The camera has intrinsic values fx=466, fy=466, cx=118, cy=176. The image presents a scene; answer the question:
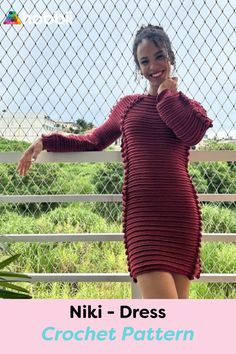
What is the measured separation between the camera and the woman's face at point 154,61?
4.10 ft

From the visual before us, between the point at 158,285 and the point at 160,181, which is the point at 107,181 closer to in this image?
the point at 160,181

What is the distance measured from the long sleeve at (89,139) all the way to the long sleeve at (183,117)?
204 mm

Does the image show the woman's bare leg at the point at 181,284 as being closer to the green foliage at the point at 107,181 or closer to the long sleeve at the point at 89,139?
the long sleeve at the point at 89,139

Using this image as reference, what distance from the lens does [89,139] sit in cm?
138

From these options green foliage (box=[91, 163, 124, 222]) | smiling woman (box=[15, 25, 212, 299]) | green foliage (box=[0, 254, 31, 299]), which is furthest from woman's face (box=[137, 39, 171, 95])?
green foliage (box=[91, 163, 124, 222])

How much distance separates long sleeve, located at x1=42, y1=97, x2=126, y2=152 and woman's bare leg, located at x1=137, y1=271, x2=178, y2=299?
0.43m

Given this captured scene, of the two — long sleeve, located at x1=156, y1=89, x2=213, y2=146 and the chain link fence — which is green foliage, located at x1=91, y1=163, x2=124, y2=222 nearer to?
the chain link fence

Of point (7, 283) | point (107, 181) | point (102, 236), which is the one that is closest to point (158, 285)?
point (7, 283)

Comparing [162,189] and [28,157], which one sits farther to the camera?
[28,157]

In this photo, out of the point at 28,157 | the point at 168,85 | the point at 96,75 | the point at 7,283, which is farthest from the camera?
the point at 96,75

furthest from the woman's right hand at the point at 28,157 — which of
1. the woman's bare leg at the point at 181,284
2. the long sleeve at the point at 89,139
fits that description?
the woman's bare leg at the point at 181,284

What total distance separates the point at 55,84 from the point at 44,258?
77 cm

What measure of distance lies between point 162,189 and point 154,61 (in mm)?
352

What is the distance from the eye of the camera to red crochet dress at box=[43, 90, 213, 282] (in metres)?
1.14
